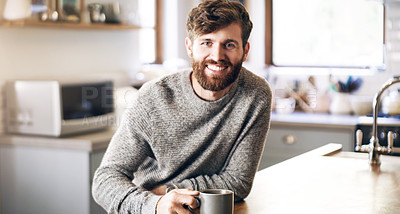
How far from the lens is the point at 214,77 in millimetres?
1845

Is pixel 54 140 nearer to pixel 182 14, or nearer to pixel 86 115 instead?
pixel 86 115

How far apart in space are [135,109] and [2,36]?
176cm

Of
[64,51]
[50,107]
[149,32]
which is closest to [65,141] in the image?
[50,107]

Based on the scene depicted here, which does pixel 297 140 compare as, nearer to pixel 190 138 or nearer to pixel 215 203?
pixel 190 138

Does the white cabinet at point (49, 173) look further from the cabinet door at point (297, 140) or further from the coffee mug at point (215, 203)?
the coffee mug at point (215, 203)

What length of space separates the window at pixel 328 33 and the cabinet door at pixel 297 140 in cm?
89

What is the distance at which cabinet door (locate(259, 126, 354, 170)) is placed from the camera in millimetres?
4010

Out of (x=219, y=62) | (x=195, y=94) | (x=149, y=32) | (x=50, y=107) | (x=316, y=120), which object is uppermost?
(x=149, y=32)

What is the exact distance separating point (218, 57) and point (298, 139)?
2.47 m

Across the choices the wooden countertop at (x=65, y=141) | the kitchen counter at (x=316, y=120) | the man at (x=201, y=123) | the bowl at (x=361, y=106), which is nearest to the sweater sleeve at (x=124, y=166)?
the man at (x=201, y=123)

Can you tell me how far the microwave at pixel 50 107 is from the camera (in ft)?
10.6

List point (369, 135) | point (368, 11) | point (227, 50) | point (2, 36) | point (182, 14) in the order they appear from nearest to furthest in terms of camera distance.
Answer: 1. point (227, 50)
2. point (2, 36)
3. point (369, 135)
4. point (368, 11)
5. point (182, 14)

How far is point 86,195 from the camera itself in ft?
10.5

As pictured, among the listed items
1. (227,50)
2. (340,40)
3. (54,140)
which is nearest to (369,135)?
(340,40)
